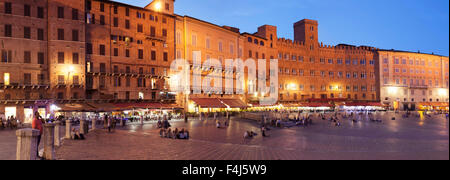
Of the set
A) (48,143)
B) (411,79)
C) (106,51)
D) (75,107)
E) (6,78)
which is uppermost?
(106,51)

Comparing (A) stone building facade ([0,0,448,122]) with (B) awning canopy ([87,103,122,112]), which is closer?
(A) stone building facade ([0,0,448,122])

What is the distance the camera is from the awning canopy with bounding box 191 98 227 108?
142ft

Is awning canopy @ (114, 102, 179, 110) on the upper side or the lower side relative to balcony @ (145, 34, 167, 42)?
lower

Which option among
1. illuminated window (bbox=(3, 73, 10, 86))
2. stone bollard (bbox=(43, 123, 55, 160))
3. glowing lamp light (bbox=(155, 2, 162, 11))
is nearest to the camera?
stone bollard (bbox=(43, 123, 55, 160))

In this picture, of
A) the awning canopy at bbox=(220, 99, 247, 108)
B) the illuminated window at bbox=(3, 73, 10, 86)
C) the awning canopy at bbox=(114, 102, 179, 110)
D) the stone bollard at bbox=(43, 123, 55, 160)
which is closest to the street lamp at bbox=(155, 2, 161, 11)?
the awning canopy at bbox=(114, 102, 179, 110)

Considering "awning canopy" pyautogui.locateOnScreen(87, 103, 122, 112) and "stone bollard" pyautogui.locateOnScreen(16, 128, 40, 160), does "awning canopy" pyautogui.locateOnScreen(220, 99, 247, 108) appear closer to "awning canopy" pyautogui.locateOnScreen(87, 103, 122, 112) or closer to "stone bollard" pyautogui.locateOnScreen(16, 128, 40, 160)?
"awning canopy" pyautogui.locateOnScreen(87, 103, 122, 112)

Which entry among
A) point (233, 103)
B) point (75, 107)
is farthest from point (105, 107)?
point (233, 103)

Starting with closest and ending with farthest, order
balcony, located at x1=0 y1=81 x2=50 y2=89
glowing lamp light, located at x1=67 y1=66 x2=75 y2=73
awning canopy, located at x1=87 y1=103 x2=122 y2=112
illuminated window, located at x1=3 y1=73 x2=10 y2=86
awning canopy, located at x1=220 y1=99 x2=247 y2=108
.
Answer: balcony, located at x1=0 y1=81 x2=50 y2=89 → illuminated window, located at x1=3 y1=73 x2=10 y2=86 → awning canopy, located at x1=87 y1=103 x2=122 y2=112 → glowing lamp light, located at x1=67 y1=66 x2=75 y2=73 → awning canopy, located at x1=220 y1=99 x2=247 y2=108

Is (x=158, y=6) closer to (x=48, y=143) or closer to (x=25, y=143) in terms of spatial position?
(x=48, y=143)

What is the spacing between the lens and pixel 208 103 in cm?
4428

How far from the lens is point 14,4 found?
31.4 m

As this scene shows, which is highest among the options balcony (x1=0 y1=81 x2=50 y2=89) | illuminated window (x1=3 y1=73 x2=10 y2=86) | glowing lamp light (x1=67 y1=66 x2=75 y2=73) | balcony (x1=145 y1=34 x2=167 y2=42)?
balcony (x1=145 y1=34 x2=167 y2=42)
